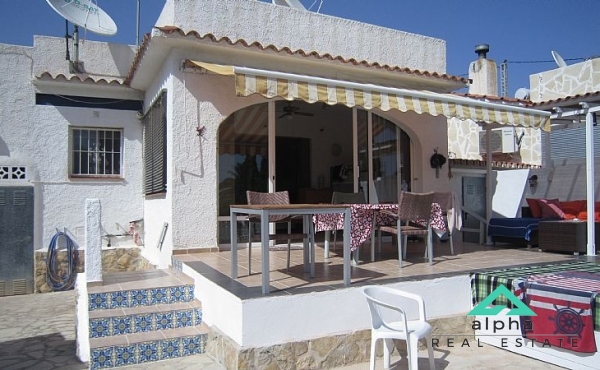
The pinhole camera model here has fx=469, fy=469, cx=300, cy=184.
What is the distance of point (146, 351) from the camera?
7.12 m

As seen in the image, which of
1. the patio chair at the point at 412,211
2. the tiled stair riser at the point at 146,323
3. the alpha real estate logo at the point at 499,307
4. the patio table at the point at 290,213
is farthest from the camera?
the patio chair at the point at 412,211

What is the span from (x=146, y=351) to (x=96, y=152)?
9018 mm

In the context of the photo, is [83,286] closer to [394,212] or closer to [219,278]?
[219,278]

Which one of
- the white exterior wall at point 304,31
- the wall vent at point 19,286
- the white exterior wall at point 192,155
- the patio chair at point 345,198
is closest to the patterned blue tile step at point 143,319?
the white exterior wall at point 192,155

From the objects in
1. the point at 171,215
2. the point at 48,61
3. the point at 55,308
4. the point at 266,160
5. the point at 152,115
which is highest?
the point at 48,61

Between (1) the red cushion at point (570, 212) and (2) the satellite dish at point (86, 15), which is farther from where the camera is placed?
(1) the red cushion at point (570, 212)

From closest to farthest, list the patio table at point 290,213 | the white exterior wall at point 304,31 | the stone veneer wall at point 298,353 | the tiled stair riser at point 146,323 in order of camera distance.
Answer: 1. the stone veneer wall at point 298,353
2. the patio table at point 290,213
3. the tiled stair riser at point 146,323
4. the white exterior wall at point 304,31

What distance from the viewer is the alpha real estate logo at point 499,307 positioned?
23.5 feet

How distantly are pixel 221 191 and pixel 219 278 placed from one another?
4206 millimetres

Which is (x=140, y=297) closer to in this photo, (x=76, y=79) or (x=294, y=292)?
(x=294, y=292)

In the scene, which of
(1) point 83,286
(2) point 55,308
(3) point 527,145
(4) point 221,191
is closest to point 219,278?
(1) point 83,286

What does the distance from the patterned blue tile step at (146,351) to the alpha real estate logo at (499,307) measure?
453 centimetres

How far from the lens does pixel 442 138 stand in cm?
1472

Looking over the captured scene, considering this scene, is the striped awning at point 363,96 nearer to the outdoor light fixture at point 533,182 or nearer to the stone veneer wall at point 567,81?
the outdoor light fixture at point 533,182
